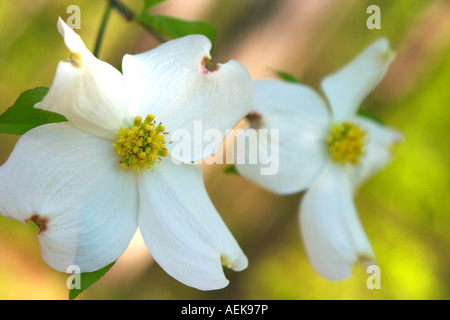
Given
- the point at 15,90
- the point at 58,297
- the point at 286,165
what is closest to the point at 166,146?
the point at 286,165

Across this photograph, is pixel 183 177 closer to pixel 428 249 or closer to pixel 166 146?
pixel 166 146

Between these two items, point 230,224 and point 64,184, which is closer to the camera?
point 64,184

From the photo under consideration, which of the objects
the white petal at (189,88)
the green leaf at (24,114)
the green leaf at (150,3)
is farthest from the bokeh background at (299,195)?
the green leaf at (24,114)

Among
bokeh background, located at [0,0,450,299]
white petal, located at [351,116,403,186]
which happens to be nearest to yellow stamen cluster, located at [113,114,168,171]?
white petal, located at [351,116,403,186]

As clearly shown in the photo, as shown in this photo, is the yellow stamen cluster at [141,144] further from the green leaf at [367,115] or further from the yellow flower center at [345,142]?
the green leaf at [367,115]

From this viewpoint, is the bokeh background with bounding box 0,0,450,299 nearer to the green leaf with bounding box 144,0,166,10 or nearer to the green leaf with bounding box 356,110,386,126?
the green leaf with bounding box 356,110,386,126
